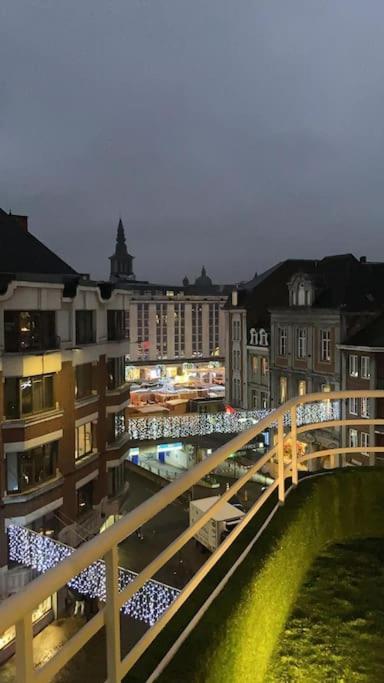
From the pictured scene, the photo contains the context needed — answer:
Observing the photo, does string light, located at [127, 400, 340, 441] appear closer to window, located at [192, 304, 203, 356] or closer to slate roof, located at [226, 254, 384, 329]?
slate roof, located at [226, 254, 384, 329]

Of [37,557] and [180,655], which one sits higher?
[180,655]

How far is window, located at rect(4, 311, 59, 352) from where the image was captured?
17641mm

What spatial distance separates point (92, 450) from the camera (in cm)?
2203

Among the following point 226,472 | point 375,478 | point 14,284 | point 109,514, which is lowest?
point 226,472

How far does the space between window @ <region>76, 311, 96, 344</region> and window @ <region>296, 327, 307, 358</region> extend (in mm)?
17674

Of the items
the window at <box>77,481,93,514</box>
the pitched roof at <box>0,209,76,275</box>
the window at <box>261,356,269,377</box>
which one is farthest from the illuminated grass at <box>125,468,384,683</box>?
the window at <box>261,356,269,377</box>

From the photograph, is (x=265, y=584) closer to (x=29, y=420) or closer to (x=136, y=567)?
(x=29, y=420)

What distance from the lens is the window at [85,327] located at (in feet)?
69.7

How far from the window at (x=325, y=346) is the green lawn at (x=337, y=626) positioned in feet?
94.4

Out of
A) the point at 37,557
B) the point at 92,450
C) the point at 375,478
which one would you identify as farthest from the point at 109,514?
the point at 375,478

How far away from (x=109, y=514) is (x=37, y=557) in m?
6.12

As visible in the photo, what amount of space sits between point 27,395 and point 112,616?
16996 mm

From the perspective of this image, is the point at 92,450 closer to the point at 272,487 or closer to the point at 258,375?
the point at 272,487

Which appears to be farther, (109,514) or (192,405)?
(192,405)
